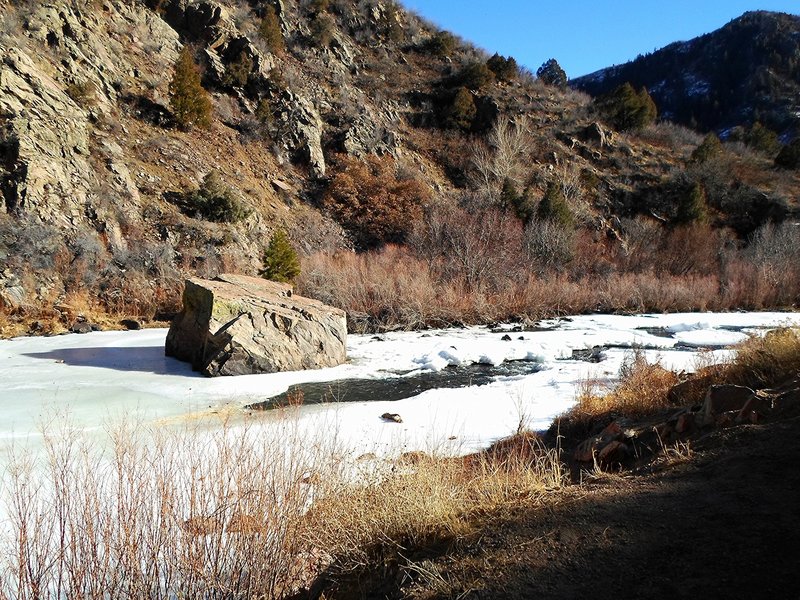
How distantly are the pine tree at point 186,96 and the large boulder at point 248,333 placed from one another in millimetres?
14967

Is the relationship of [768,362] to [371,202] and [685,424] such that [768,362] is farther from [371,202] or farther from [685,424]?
[371,202]

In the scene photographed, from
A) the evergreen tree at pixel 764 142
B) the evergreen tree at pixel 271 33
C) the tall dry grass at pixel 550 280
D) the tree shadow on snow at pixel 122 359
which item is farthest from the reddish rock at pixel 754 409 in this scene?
the evergreen tree at pixel 764 142

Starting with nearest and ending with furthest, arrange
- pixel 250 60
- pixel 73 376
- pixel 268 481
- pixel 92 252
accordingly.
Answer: pixel 268 481, pixel 73 376, pixel 92 252, pixel 250 60

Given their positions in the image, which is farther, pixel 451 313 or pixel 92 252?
pixel 451 313

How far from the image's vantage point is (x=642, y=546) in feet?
8.70

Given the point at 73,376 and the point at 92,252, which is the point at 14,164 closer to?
the point at 92,252

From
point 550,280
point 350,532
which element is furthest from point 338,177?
point 350,532

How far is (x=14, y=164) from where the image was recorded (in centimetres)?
1441

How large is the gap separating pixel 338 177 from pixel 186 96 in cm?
839

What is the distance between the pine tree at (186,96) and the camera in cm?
2152

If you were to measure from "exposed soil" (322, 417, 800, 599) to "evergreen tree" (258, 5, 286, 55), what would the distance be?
108 feet

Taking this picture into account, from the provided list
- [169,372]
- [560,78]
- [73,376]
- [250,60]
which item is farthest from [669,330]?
[560,78]

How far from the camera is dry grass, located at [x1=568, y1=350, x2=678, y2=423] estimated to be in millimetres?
6169

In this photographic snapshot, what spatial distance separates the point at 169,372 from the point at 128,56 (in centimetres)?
2064
